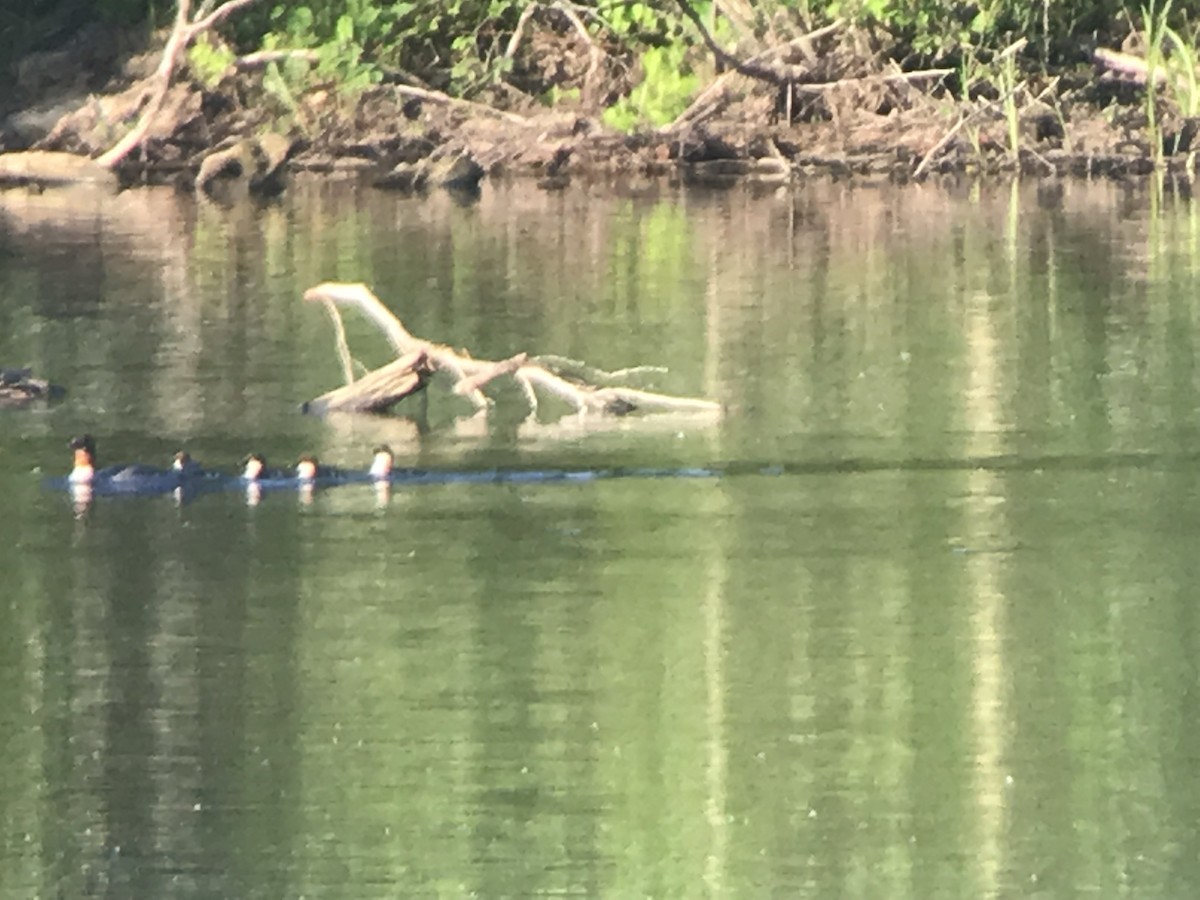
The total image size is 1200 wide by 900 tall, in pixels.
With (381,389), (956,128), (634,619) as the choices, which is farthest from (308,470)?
(956,128)

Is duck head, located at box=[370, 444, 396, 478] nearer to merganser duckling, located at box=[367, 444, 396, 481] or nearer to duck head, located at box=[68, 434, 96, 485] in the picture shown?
merganser duckling, located at box=[367, 444, 396, 481]

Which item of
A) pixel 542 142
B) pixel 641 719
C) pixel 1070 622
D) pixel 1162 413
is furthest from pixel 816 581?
pixel 542 142

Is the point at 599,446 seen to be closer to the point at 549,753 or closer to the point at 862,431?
the point at 862,431

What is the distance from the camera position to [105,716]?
10180mm

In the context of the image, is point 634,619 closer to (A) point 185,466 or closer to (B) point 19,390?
(A) point 185,466

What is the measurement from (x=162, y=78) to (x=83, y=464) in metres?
21.4

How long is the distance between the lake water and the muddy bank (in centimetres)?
1356

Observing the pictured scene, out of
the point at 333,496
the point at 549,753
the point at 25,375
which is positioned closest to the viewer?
the point at 549,753

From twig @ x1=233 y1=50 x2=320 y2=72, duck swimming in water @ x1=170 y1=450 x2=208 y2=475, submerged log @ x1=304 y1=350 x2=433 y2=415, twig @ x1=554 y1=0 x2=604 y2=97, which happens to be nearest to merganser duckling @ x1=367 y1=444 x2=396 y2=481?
duck swimming in water @ x1=170 y1=450 x2=208 y2=475

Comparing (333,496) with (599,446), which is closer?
(333,496)

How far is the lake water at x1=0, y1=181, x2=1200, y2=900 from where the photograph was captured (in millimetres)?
8633

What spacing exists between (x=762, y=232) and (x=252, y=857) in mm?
21260

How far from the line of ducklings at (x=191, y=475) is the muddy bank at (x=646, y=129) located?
2084 cm

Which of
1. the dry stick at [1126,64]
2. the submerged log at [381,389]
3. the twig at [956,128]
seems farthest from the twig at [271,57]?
the submerged log at [381,389]
